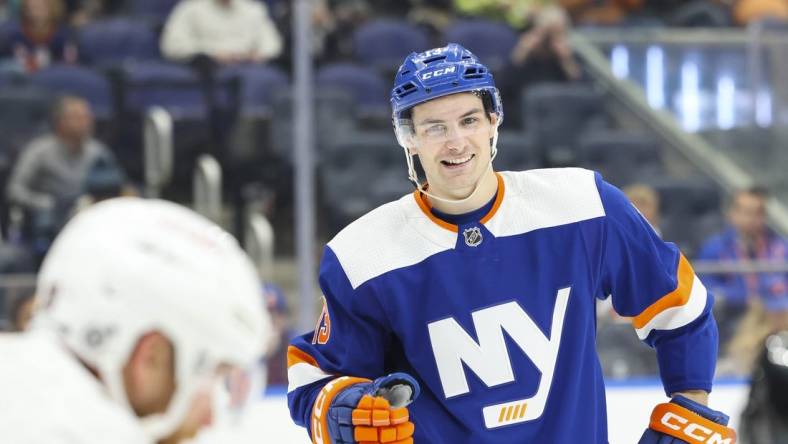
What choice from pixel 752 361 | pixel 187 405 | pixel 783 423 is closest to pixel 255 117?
pixel 752 361

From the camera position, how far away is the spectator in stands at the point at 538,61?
19.4 ft

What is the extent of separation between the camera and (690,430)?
2.19 meters

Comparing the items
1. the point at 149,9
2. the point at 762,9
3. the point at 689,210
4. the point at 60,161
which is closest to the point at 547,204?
the point at 60,161

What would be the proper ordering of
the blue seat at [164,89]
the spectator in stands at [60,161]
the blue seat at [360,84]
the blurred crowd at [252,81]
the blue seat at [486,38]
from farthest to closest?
the blue seat at [486,38]
the blue seat at [360,84]
the blue seat at [164,89]
the spectator in stands at [60,161]
the blurred crowd at [252,81]

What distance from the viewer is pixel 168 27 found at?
19.1 feet

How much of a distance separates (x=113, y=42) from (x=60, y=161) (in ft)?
4.13

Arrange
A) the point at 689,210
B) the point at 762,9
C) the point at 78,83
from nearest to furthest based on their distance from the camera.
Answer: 1. the point at 689,210
2. the point at 78,83
3. the point at 762,9

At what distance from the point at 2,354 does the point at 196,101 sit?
178 inches

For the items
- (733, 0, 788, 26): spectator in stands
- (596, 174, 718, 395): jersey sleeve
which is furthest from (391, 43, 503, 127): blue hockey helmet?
(733, 0, 788, 26): spectator in stands

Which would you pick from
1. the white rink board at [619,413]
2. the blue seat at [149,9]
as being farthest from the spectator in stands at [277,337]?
the blue seat at [149,9]

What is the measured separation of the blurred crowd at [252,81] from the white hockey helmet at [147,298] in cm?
249

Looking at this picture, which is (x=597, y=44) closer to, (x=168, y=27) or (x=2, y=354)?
(x=168, y=27)

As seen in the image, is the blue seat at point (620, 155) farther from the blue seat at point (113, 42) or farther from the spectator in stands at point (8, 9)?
the spectator in stands at point (8, 9)

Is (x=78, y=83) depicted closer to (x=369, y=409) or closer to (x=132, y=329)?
(x=369, y=409)
